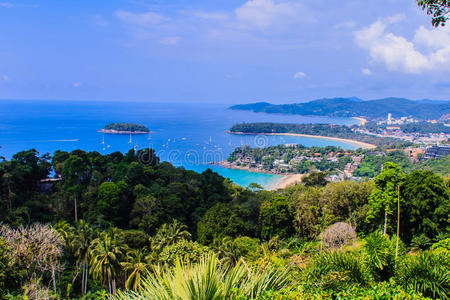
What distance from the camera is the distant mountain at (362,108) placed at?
125625 millimetres

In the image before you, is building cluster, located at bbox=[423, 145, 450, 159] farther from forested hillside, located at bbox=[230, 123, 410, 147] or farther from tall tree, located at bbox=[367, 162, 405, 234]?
tall tree, located at bbox=[367, 162, 405, 234]

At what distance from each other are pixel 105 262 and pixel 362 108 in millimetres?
153367

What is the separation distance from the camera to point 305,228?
11.9 metres

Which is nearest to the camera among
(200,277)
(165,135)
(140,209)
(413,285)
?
(200,277)

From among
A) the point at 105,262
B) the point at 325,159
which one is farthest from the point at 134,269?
the point at 325,159

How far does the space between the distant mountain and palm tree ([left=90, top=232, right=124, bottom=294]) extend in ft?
444

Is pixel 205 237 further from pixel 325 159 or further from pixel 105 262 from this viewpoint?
pixel 325 159

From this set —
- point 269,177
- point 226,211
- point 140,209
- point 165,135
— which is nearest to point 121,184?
point 140,209

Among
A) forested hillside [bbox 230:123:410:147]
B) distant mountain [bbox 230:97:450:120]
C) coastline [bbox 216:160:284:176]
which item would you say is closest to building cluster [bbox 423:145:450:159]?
coastline [bbox 216:160:284:176]

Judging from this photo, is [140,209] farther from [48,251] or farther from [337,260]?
[337,260]

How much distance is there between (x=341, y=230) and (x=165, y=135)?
2272 inches

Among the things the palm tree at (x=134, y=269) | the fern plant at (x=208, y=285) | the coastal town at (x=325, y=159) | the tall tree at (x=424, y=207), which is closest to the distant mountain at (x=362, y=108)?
the coastal town at (x=325, y=159)

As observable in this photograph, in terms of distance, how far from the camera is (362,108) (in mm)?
144125

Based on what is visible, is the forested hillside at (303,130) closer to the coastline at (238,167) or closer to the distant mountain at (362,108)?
the coastline at (238,167)
